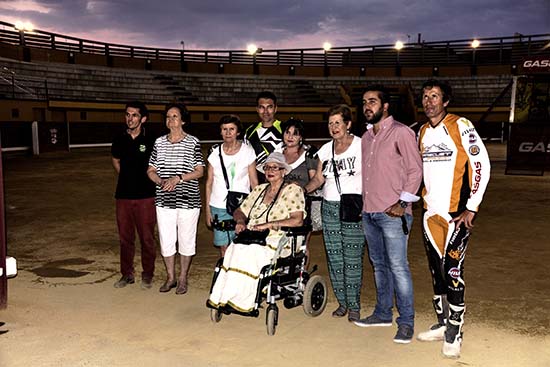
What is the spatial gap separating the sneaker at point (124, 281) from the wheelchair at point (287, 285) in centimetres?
126

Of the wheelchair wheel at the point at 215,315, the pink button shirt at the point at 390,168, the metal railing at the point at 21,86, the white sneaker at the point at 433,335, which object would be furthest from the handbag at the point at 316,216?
the metal railing at the point at 21,86

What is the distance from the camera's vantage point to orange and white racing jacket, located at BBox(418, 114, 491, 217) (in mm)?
3219

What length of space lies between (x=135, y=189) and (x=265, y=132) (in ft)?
4.05

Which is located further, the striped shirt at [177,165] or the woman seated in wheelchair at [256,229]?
the striped shirt at [177,165]

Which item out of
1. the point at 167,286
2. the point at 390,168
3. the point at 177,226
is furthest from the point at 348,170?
the point at 167,286

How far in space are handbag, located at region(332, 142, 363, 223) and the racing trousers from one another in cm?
49

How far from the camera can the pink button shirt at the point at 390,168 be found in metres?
3.38

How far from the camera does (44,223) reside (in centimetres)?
786

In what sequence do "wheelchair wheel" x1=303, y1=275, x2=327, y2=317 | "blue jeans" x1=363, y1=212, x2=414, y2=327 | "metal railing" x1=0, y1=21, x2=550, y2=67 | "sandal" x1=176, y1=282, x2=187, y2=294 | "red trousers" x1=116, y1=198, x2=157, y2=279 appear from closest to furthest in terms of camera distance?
"blue jeans" x1=363, y1=212, x2=414, y2=327 → "wheelchair wheel" x1=303, y1=275, x2=327, y2=317 → "sandal" x1=176, y1=282, x2=187, y2=294 → "red trousers" x1=116, y1=198, x2=157, y2=279 → "metal railing" x1=0, y1=21, x2=550, y2=67

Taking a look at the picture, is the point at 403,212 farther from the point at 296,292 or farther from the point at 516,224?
the point at 516,224

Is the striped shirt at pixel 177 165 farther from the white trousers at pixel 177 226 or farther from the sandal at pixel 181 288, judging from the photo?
the sandal at pixel 181 288

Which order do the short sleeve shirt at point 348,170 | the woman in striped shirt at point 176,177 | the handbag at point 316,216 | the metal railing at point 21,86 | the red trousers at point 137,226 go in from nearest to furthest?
the short sleeve shirt at point 348,170 → the handbag at point 316,216 → the woman in striped shirt at point 176,177 → the red trousers at point 137,226 → the metal railing at point 21,86

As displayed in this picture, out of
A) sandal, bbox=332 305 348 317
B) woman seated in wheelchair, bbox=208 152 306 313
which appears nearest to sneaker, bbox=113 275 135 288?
woman seated in wheelchair, bbox=208 152 306 313

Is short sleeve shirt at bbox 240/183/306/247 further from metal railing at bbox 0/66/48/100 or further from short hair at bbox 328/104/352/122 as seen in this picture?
metal railing at bbox 0/66/48/100
